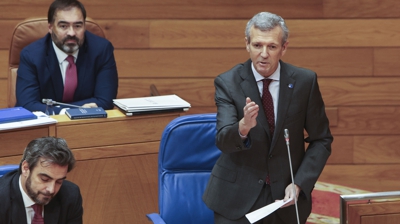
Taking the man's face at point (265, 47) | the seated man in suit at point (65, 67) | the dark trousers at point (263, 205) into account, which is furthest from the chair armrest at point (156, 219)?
the seated man in suit at point (65, 67)

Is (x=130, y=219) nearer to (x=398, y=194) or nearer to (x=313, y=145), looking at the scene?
(x=313, y=145)

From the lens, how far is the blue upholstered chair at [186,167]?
2199 mm

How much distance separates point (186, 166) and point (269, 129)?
368 mm

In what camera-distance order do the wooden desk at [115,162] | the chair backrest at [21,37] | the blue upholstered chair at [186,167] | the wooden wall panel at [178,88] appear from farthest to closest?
1. the wooden wall panel at [178,88]
2. the chair backrest at [21,37]
3. the wooden desk at [115,162]
4. the blue upholstered chair at [186,167]

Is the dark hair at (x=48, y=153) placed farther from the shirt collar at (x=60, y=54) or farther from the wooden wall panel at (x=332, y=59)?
the wooden wall panel at (x=332, y=59)

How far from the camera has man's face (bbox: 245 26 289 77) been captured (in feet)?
6.39

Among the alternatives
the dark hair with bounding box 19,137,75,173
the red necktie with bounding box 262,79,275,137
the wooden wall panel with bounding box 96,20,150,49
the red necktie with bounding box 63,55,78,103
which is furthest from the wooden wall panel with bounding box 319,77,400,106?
the dark hair with bounding box 19,137,75,173

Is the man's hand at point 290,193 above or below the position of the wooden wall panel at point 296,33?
below

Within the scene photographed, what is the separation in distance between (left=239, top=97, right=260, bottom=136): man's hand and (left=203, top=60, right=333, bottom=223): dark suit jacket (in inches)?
3.8

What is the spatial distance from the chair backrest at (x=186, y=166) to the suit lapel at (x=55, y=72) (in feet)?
3.29

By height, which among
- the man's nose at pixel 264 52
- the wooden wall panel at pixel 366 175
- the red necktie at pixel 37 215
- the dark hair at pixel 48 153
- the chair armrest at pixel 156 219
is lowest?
the wooden wall panel at pixel 366 175

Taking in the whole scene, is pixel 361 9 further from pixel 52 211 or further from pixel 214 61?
pixel 52 211

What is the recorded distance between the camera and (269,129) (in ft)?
6.47

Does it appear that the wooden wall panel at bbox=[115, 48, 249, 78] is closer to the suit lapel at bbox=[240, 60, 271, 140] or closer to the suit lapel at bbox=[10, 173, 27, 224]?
the suit lapel at bbox=[240, 60, 271, 140]
